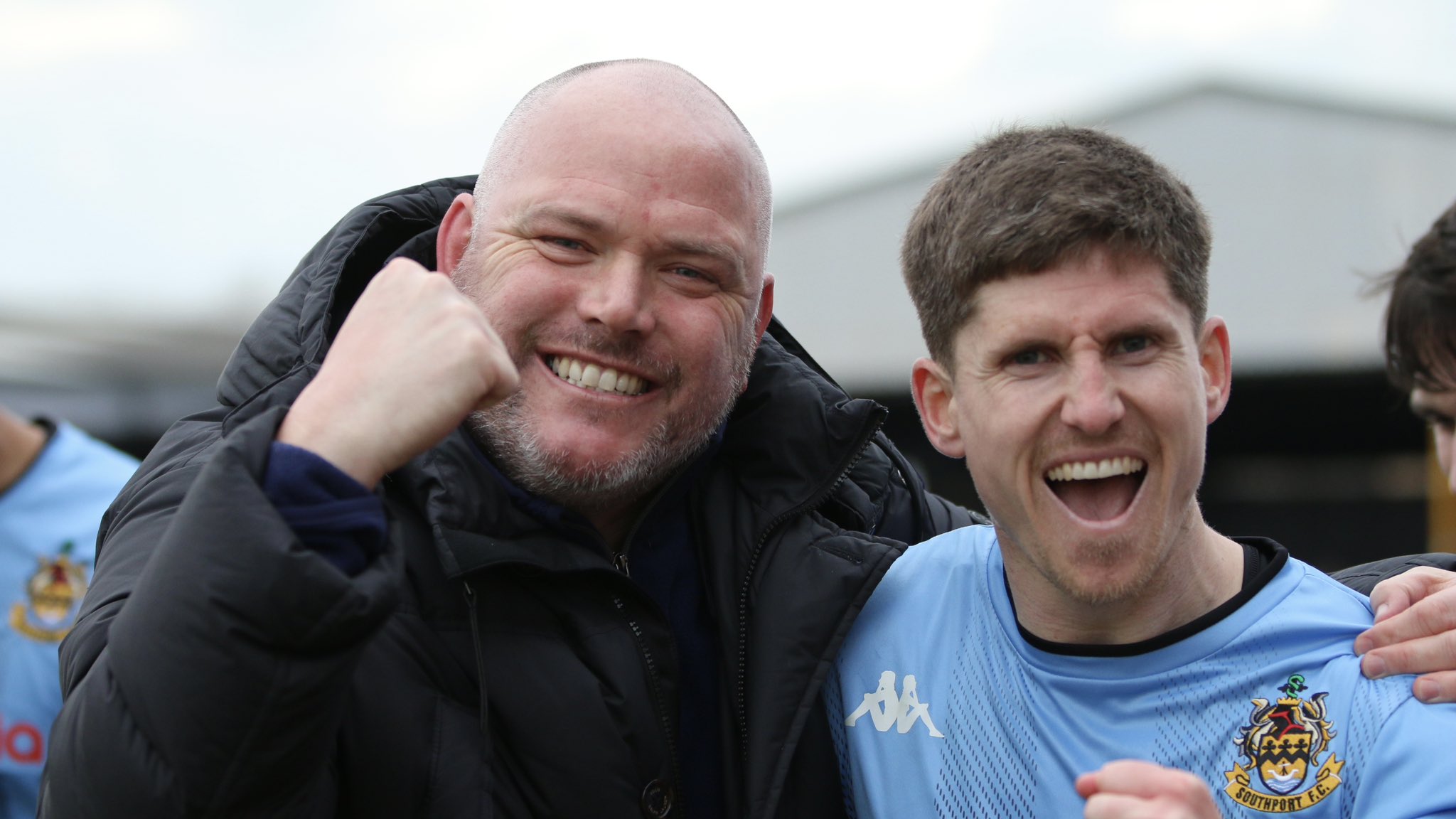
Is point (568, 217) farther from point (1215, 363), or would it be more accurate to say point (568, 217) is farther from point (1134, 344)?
point (1215, 363)

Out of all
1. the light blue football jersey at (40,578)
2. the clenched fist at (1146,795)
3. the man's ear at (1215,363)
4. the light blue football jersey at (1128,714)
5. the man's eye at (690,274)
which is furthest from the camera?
the light blue football jersey at (40,578)

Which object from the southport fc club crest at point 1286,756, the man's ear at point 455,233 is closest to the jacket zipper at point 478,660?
the man's ear at point 455,233

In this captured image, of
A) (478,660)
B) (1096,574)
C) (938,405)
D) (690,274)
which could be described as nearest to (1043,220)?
(938,405)

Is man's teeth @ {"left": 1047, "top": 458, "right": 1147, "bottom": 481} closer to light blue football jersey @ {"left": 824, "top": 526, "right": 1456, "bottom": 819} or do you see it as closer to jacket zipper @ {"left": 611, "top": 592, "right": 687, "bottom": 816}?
light blue football jersey @ {"left": 824, "top": 526, "right": 1456, "bottom": 819}

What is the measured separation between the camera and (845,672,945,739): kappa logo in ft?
6.76

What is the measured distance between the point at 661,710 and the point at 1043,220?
983mm

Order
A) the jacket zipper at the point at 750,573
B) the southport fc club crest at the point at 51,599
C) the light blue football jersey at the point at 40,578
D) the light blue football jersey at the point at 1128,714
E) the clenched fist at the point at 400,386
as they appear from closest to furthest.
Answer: the clenched fist at the point at 400,386 < the light blue football jersey at the point at 1128,714 < the jacket zipper at the point at 750,573 < the light blue football jersey at the point at 40,578 < the southport fc club crest at the point at 51,599

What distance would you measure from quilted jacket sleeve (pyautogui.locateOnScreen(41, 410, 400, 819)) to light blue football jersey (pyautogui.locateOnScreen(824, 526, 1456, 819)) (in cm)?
94

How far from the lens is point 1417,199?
952 centimetres

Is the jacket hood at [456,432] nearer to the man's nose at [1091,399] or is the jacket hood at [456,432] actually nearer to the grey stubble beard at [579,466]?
the grey stubble beard at [579,466]

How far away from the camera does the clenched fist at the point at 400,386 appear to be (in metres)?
1.55

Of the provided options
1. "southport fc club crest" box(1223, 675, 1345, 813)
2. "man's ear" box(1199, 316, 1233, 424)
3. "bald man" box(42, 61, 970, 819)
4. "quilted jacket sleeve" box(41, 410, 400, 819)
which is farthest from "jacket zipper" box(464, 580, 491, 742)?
"man's ear" box(1199, 316, 1233, 424)

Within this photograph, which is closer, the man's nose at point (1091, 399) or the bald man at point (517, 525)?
the bald man at point (517, 525)

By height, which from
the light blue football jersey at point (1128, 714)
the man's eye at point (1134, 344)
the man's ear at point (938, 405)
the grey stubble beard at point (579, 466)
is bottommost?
the light blue football jersey at point (1128, 714)
